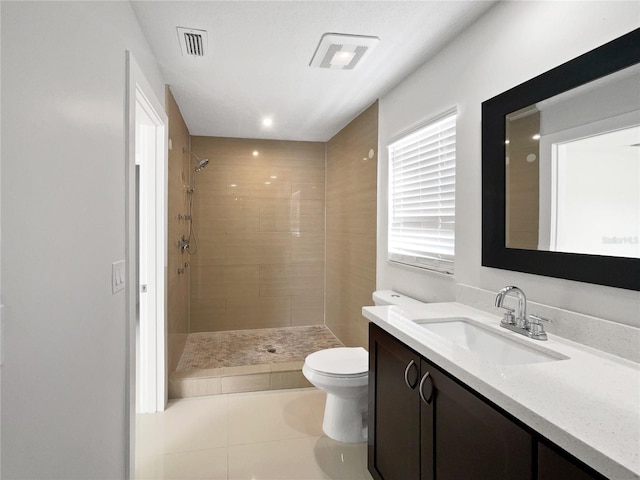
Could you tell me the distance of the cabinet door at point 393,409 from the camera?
1.51 metres

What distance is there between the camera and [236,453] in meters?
2.28

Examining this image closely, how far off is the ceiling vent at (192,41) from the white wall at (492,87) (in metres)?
1.35

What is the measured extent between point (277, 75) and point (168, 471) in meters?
2.53

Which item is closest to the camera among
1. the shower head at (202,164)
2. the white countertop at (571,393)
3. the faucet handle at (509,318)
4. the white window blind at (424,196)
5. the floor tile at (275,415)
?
the white countertop at (571,393)

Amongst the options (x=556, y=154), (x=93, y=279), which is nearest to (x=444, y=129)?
(x=556, y=154)

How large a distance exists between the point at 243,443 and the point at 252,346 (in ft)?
5.37

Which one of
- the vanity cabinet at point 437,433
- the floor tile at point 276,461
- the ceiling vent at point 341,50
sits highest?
the ceiling vent at point 341,50

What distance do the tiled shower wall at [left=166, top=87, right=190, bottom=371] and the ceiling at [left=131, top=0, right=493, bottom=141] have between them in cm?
23

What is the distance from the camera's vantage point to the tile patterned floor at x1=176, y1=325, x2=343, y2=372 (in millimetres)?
3518

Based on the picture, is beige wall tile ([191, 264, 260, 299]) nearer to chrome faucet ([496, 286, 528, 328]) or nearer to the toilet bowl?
the toilet bowl

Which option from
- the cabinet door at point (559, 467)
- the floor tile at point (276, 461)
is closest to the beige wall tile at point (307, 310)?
the floor tile at point (276, 461)

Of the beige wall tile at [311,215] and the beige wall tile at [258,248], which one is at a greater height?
the beige wall tile at [311,215]

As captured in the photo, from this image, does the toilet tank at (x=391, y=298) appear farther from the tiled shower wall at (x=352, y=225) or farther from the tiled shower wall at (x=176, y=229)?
the tiled shower wall at (x=176, y=229)

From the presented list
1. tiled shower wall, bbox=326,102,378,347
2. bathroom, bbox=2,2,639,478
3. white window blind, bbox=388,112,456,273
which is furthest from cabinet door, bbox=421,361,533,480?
tiled shower wall, bbox=326,102,378,347
